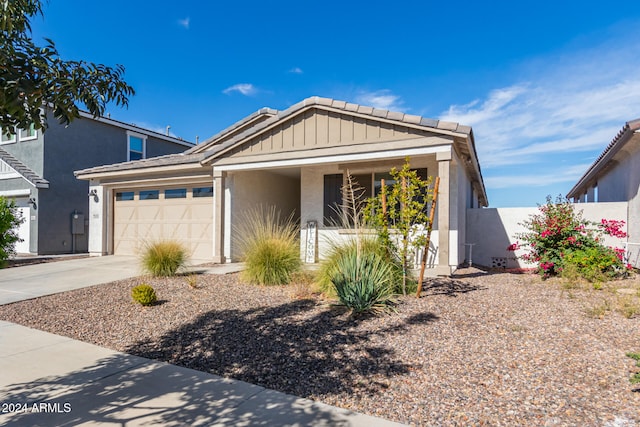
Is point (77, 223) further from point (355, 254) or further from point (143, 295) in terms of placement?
point (355, 254)

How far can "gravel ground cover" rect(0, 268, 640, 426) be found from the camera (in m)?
2.99

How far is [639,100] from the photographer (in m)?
9.30

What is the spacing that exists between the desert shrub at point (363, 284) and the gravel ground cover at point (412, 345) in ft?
0.67

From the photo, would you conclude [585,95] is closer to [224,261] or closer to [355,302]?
[355,302]

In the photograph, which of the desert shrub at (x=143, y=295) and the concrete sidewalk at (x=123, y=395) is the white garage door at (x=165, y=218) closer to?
the desert shrub at (x=143, y=295)

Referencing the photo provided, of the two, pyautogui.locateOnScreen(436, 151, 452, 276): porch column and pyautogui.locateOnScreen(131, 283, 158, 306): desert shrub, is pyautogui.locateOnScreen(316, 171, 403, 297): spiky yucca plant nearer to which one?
pyautogui.locateOnScreen(436, 151, 452, 276): porch column

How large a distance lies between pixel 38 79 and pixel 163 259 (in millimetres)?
6261

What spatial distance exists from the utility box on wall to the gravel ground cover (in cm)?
1041

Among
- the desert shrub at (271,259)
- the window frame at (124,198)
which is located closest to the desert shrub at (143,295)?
the desert shrub at (271,259)

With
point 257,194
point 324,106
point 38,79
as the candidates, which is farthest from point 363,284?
point 257,194

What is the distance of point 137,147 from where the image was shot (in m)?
18.3

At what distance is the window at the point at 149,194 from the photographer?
12.6 metres

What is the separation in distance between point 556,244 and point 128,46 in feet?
43.2

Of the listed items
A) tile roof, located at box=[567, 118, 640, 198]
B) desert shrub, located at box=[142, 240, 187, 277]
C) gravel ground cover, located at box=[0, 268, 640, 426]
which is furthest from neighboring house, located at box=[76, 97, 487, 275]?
tile roof, located at box=[567, 118, 640, 198]
